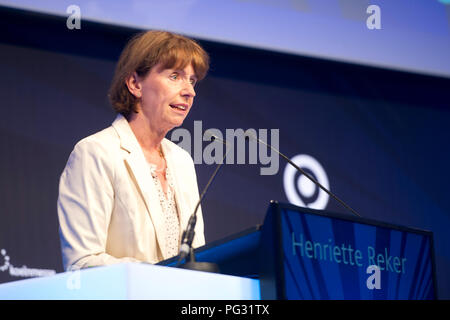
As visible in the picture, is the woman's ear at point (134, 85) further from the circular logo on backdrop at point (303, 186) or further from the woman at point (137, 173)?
the circular logo on backdrop at point (303, 186)

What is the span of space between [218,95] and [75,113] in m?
0.92

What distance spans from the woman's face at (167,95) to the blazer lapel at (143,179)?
0.13m

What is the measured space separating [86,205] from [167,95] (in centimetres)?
54

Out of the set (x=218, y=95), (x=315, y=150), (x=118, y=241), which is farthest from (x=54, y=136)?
(x=315, y=150)

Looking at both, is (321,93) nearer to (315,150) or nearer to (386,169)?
(315,150)

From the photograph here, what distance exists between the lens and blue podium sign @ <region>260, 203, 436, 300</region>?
1.41m

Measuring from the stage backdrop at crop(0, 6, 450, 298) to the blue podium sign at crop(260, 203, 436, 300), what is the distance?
195 centimetres

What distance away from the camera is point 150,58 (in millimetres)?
2377
